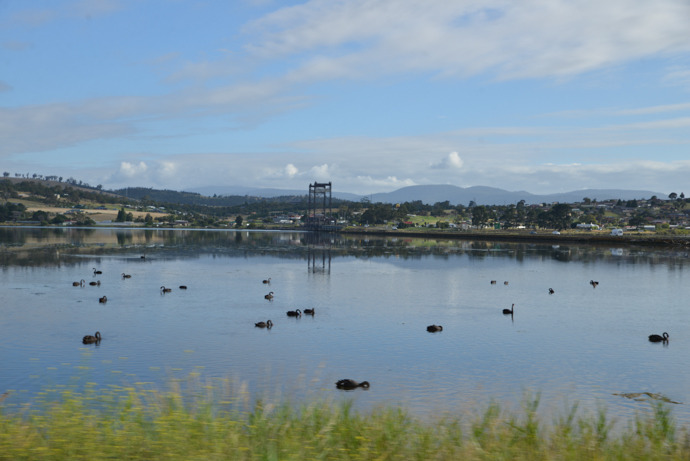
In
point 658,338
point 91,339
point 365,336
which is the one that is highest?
point 658,338

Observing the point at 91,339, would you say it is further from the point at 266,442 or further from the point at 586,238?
the point at 586,238

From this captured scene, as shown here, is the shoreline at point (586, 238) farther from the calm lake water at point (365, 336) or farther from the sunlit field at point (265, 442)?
the sunlit field at point (265, 442)

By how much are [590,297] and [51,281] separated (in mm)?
53336

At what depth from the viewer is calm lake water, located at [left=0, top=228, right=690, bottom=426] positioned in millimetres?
22766

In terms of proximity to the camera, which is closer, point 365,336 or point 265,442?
point 265,442

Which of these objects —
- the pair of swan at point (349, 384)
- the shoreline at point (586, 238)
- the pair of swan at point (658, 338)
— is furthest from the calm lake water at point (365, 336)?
the shoreline at point (586, 238)

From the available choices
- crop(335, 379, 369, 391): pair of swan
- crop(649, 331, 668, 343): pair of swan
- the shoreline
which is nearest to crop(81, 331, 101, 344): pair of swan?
crop(335, 379, 369, 391): pair of swan

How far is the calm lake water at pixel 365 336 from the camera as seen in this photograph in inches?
896

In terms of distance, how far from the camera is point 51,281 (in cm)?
5619

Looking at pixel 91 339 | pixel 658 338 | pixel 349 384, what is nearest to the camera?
pixel 349 384

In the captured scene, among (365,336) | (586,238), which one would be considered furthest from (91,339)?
(586,238)

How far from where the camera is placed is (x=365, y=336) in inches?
1300

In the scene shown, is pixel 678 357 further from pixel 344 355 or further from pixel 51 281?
pixel 51 281

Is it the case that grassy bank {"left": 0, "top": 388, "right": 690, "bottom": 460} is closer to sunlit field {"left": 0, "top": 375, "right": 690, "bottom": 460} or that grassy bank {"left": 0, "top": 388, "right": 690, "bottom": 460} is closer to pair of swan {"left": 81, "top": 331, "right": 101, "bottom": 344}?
sunlit field {"left": 0, "top": 375, "right": 690, "bottom": 460}
